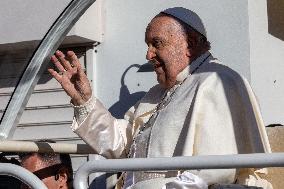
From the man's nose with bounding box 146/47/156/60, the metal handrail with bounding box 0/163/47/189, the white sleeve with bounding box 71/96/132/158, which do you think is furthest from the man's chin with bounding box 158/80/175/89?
the metal handrail with bounding box 0/163/47/189

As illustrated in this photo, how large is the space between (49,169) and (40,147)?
0.29 meters

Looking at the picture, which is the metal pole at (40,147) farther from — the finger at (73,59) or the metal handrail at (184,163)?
the metal handrail at (184,163)

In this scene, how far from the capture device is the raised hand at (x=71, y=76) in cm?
410

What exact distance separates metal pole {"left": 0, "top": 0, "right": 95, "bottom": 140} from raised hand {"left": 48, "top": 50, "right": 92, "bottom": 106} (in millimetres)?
632

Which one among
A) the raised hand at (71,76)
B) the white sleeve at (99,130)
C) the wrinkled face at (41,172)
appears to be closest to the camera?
the raised hand at (71,76)

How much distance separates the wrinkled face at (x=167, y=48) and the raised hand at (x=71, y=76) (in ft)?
1.53

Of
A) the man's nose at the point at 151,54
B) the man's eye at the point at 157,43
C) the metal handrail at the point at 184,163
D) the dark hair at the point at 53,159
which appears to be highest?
→ the man's eye at the point at 157,43

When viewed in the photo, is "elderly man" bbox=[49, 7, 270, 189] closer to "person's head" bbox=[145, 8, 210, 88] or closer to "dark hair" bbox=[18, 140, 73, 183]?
"person's head" bbox=[145, 8, 210, 88]

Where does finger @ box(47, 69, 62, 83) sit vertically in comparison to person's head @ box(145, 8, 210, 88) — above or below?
below

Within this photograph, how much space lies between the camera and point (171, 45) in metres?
4.41

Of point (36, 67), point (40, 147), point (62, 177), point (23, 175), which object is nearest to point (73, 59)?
point (40, 147)

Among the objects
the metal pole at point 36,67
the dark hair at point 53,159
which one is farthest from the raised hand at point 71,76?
the metal pole at point 36,67

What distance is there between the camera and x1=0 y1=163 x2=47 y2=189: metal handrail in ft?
9.50

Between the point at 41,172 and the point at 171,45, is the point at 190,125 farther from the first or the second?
the point at 41,172
